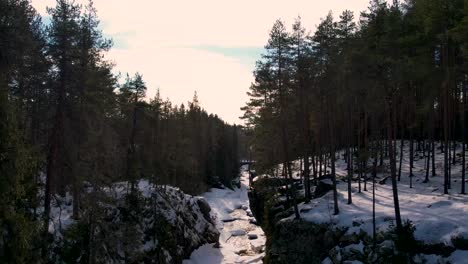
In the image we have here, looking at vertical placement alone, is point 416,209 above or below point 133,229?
above

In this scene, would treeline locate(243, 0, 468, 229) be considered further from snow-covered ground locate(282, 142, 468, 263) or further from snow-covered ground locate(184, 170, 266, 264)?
snow-covered ground locate(184, 170, 266, 264)

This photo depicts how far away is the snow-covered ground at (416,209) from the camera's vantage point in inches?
764

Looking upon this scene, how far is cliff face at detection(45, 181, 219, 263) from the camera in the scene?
21.3 m

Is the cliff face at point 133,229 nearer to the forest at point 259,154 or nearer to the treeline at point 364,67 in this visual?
the forest at point 259,154

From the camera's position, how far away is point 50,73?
20156 millimetres

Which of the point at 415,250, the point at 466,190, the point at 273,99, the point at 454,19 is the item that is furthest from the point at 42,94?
the point at 466,190

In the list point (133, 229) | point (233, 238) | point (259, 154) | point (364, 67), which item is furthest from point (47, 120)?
point (233, 238)

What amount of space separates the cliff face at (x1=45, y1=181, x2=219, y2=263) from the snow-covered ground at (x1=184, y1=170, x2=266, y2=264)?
1.32 m

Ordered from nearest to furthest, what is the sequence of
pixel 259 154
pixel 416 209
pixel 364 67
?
pixel 364 67 < pixel 416 209 < pixel 259 154

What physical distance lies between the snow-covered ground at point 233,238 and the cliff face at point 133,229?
1316 millimetres

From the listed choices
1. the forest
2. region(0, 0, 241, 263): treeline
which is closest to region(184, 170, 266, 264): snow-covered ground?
the forest

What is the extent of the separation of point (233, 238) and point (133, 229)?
19442 millimetres

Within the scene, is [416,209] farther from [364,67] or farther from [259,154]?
[259,154]

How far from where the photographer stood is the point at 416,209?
905 inches
